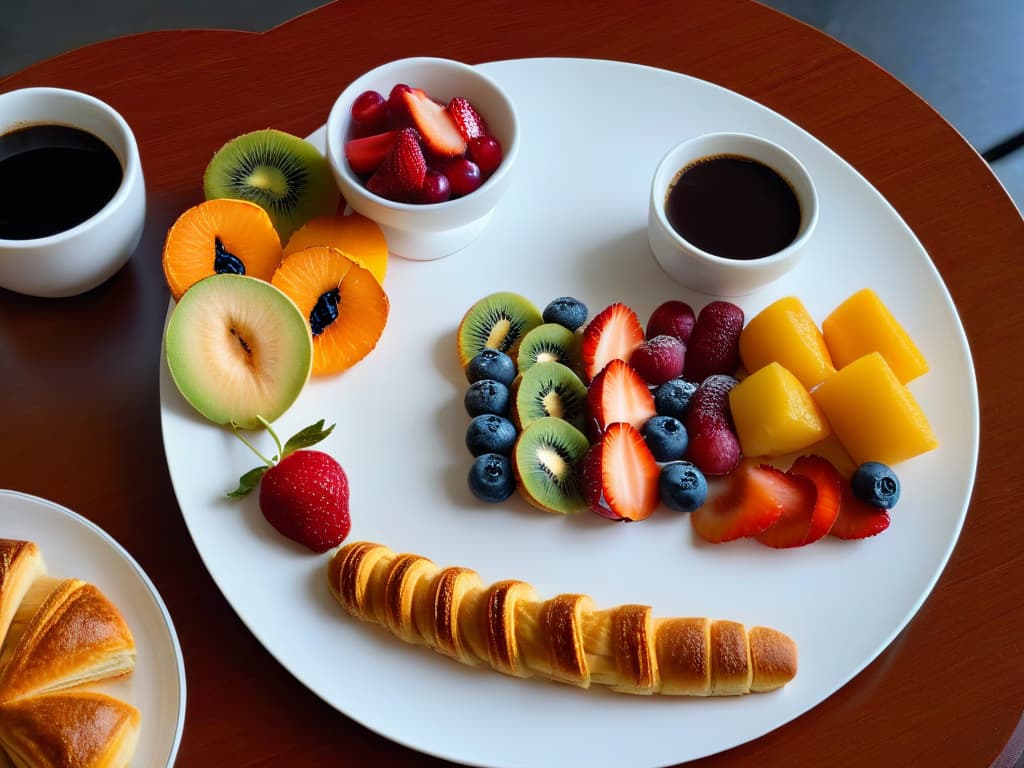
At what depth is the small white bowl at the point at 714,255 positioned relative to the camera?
150 cm

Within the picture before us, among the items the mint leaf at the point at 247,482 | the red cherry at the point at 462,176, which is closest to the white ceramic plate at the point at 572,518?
the mint leaf at the point at 247,482

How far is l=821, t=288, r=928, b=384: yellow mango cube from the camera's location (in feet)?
4.76

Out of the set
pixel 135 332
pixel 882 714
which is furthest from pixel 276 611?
pixel 882 714

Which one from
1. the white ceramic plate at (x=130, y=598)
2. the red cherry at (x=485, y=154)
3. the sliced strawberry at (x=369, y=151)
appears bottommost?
the white ceramic plate at (x=130, y=598)

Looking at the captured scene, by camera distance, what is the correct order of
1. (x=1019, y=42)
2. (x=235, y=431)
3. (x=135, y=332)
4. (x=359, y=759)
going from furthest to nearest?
(x=1019, y=42), (x=135, y=332), (x=235, y=431), (x=359, y=759)

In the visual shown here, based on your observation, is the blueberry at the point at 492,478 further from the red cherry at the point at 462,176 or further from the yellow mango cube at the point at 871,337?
the yellow mango cube at the point at 871,337

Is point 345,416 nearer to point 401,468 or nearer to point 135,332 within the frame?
point 401,468

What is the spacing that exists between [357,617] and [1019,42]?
2662mm

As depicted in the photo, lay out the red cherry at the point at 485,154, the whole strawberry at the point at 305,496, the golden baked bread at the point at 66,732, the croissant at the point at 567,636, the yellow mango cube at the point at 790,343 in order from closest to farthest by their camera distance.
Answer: the golden baked bread at the point at 66,732 < the croissant at the point at 567,636 < the whole strawberry at the point at 305,496 < the yellow mango cube at the point at 790,343 < the red cherry at the point at 485,154

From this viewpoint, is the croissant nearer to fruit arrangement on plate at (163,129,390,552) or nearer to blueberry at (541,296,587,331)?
fruit arrangement on plate at (163,129,390,552)

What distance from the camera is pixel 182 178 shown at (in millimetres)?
1715

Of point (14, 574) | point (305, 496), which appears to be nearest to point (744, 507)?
point (305, 496)

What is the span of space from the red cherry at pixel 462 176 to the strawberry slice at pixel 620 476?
0.46 metres

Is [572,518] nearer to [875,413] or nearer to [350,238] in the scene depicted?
[875,413]
